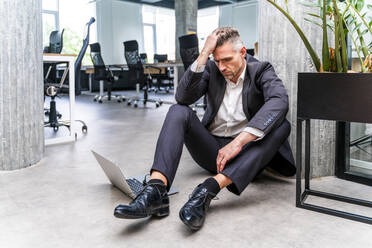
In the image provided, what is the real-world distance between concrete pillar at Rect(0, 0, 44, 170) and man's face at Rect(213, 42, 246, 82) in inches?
52.3

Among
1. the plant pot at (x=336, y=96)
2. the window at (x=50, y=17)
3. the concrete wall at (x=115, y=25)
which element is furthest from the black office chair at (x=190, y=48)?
the concrete wall at (x=115, y=25)

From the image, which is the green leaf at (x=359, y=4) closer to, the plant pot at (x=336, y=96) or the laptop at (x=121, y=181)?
the plant pot at (x=336, y=96)

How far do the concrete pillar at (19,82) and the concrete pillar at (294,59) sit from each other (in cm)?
152

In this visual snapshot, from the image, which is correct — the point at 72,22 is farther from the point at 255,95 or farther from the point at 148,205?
the point at 148,205

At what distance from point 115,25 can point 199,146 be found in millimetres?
10980

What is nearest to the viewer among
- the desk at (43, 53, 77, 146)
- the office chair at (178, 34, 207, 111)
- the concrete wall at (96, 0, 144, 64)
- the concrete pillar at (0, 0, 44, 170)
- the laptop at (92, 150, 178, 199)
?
the laptop at (92, 150, 178, 199)

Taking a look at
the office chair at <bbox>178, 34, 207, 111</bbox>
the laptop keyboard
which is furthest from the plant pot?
the office chair at <bbox>178, 34, 207, 111</bbox>

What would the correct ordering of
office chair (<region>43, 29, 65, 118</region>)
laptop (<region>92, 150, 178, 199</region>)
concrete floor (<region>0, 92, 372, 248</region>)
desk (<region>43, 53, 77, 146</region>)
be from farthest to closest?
office chair (<region>43, 29, 65, 118</region>), desk (<region>43, 53, 77, 146</region>), laptop (<region>92, 150, 178, 199</region>), concrete floor (<region>0, 92, 372, 248</region>)

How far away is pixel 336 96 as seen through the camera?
4.96 feet

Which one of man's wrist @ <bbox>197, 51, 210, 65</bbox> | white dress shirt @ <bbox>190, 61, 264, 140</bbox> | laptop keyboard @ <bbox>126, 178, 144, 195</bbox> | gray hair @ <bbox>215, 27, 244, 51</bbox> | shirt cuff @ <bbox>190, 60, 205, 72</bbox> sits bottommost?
laptop keyboard @ <bbox>126, 178, 144, 195</bbox>

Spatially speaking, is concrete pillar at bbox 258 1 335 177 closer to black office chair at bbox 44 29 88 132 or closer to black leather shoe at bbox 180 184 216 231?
black leather shoe at bbox 180 184 216 231

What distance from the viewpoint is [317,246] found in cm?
129

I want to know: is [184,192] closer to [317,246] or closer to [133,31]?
[317,246]

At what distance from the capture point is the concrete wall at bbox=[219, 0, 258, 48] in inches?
531
